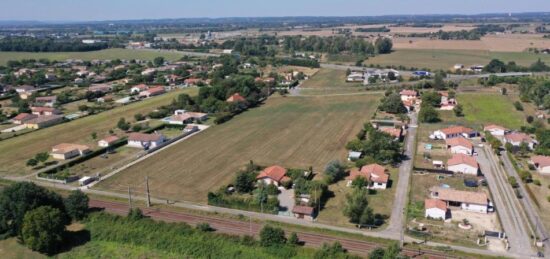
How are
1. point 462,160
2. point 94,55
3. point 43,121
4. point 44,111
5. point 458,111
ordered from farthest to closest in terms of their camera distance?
1. point 94,55
2. point 44,111
3. point 458,111
4. point 43,121
5. point 462,160

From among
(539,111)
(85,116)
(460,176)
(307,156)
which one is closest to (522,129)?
(539,111)

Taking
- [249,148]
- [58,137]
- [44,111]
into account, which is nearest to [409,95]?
[249,148]

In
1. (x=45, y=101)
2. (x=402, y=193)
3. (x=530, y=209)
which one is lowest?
(x=530, y=209)

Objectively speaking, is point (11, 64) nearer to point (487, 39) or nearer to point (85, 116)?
point (85, 116)

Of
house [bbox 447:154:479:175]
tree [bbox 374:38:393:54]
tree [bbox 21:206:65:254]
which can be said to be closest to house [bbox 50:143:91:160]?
tree [bbox 21:206:65:254]

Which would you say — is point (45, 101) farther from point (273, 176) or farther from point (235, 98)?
point (273, 176)

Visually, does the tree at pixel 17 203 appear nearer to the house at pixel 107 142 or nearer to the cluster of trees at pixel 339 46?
the house at pixel 107 142
